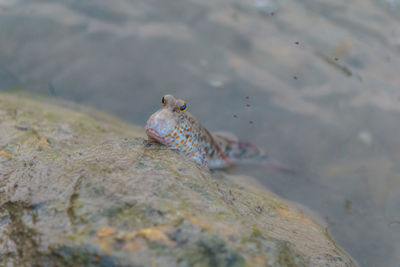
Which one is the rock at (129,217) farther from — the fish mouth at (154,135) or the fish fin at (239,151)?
the fish fin at (239,151)

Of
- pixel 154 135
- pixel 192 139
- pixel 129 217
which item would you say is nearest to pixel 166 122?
pixel 154 135

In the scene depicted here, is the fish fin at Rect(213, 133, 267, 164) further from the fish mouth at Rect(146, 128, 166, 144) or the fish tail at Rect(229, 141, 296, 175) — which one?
the fish mouth at Rect(146, 128, 166, 144)

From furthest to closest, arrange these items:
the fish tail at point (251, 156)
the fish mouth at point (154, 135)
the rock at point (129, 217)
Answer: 1. the fish tail at point (251, 156)
2. the fish mouth at point (154, 135)
3. the rock at point (129, 217)

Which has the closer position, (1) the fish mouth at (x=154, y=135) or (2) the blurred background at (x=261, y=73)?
(1) the fish mouth at (x=154, y=135)

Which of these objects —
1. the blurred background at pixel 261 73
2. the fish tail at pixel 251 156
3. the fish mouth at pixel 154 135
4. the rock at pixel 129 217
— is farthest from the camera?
the fish tail at pixel 251 156

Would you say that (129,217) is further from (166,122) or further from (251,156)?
(251,156)

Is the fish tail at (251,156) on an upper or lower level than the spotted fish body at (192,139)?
lower

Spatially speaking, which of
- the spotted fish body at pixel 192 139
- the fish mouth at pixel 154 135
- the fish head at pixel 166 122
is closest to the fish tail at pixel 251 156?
the spotted fish body at pixel 192 139

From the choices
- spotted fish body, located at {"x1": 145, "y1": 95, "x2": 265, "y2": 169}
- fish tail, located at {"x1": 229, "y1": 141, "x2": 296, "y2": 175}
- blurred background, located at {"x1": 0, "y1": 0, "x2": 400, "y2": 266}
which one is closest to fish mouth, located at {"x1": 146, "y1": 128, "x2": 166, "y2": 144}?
spotted fish body, located at {"x1": 145, "y1": 95, "x2": 265, "y2": 169}

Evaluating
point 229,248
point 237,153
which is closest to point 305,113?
point 237,153
